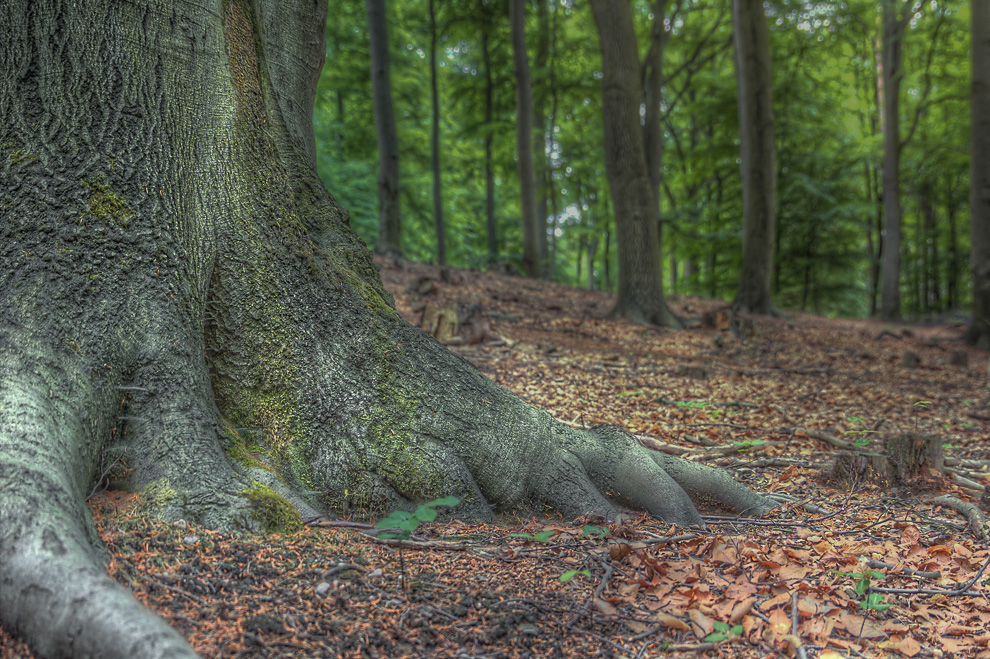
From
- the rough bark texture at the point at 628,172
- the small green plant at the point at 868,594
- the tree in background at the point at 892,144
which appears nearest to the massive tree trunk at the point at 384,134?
the rough bark texture at the point at 628,172

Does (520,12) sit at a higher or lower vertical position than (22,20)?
higher

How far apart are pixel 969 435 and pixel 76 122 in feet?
19.1

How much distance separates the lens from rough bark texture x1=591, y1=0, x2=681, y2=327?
9.01 m

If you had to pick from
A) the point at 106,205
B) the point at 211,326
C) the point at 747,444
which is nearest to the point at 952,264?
the point at 747,444

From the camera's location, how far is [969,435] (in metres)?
4.60

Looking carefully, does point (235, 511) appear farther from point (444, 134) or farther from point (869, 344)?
point (444, 134)

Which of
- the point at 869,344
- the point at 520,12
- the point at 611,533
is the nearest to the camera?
the point at 611,533

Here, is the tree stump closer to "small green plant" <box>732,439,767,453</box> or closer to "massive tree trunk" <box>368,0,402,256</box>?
"small green plant" <box>732,439,767,453</box>

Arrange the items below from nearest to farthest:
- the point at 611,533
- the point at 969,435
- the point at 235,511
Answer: the point at 235,511 < the point at 611,533 < the point at 969,435

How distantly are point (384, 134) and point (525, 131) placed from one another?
4.25m

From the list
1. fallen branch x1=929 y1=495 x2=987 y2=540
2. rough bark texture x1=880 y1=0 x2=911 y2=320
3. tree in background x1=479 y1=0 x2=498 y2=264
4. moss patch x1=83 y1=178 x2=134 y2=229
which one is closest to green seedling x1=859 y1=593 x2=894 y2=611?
fallen branch x1=929 y1=495 x2=987 y2=540

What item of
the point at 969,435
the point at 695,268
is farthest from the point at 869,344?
the point at 695,268

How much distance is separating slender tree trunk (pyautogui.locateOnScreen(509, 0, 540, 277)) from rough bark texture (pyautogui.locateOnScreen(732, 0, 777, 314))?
4334mm

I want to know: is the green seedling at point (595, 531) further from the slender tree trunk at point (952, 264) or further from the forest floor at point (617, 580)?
the slender tree trunk at point (952, 264)
